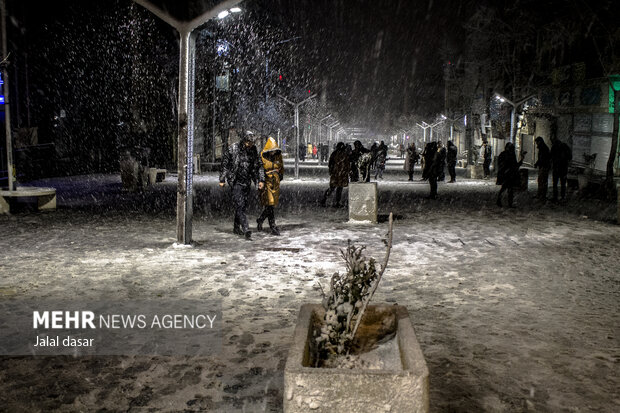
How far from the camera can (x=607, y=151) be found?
28.9 m

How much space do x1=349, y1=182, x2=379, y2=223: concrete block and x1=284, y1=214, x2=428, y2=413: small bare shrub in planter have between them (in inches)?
384

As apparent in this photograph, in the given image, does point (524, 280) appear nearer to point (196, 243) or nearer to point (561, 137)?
point (196, 243)

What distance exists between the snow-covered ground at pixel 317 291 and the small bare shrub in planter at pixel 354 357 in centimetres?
67

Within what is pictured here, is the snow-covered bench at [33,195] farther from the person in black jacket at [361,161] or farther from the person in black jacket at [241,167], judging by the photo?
the person in black jacket at [361,161]

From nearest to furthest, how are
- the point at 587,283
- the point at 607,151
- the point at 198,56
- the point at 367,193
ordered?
the point at 587,283 → the point at 367,193 → the point at 607,151 → the point at 198,56

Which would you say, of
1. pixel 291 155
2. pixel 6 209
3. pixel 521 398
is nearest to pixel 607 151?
pixel 6 209

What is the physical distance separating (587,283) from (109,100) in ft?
108

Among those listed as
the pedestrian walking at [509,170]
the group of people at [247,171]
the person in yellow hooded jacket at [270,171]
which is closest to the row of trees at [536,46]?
the pedestrian walking at [509,170]

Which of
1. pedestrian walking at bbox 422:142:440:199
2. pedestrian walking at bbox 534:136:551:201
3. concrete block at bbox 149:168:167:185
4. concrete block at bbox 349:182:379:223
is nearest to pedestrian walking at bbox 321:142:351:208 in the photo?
concrete block at bbox 349:182:379:223

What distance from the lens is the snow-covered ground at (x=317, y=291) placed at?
417 cm

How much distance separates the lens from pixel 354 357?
11.8ft

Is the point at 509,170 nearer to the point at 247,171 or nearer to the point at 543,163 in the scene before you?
the point at 543,163

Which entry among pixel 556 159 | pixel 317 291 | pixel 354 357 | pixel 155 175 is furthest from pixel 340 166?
pixel 354 357

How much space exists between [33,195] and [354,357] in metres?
13.0
